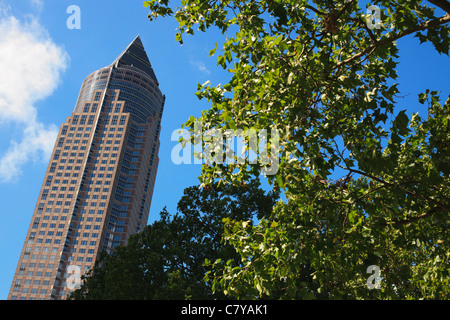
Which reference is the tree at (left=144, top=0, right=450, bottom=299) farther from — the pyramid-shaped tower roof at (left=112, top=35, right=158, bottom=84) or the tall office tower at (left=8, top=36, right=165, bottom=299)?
the pyramid-shaped tower roof at (left=112, top=35, right=158, bottom=84)

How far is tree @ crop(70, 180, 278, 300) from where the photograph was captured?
17656 mm

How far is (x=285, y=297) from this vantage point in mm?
7789

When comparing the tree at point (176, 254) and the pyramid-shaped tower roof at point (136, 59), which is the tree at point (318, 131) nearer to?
the tree at point (176, 254)

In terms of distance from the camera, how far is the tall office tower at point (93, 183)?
367 ft

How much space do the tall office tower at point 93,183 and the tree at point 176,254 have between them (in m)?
95.6

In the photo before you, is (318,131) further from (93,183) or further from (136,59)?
(136,59)

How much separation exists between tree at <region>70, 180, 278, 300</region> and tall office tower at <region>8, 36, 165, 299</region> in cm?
9563

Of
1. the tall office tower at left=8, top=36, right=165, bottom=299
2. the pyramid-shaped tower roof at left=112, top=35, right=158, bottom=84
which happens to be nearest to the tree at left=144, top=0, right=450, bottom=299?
the tall office tower at left=8, top=36, right=165, bottom=299

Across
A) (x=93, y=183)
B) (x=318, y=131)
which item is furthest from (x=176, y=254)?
(x=93, y=183)

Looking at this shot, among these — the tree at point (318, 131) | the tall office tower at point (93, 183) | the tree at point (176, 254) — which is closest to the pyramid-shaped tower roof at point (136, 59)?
the tall office tower at point (93, 183)

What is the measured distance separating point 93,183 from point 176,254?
113 meters

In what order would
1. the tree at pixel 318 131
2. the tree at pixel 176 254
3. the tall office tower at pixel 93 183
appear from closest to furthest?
the tree at pixel 318 131 < the tree at pixel 176 254 < the tall office tower at pixel 93 183
